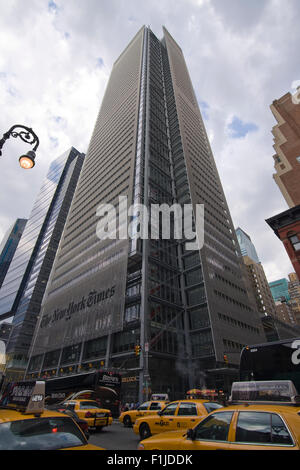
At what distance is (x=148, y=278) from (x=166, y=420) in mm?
30124

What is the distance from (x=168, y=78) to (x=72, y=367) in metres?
95.7

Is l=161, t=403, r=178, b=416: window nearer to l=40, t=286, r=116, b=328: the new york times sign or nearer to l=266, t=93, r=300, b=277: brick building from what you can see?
l=266, t=93, r=300, b=277: brick building

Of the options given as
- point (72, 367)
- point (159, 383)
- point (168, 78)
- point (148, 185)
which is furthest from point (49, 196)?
point (159, 383)

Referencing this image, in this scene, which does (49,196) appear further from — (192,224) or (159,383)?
(159,383)

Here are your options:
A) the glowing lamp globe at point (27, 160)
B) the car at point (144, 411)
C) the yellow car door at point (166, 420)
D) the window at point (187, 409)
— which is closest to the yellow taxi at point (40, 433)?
the window at point (187, 409)

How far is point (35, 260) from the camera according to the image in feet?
318

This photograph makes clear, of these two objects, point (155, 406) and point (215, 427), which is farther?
point (155, 406)

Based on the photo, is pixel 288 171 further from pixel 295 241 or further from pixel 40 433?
pixel 40 433

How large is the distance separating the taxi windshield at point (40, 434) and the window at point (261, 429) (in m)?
2.53

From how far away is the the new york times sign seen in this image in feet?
130

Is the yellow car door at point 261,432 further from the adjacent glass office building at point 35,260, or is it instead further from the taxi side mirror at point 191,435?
the adjacent glass office building at point 35,260

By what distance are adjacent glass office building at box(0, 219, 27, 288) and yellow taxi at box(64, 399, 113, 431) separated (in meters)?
133

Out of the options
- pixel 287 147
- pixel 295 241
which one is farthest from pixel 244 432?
pixel 287 147

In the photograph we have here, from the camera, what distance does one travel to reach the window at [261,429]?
338cm
